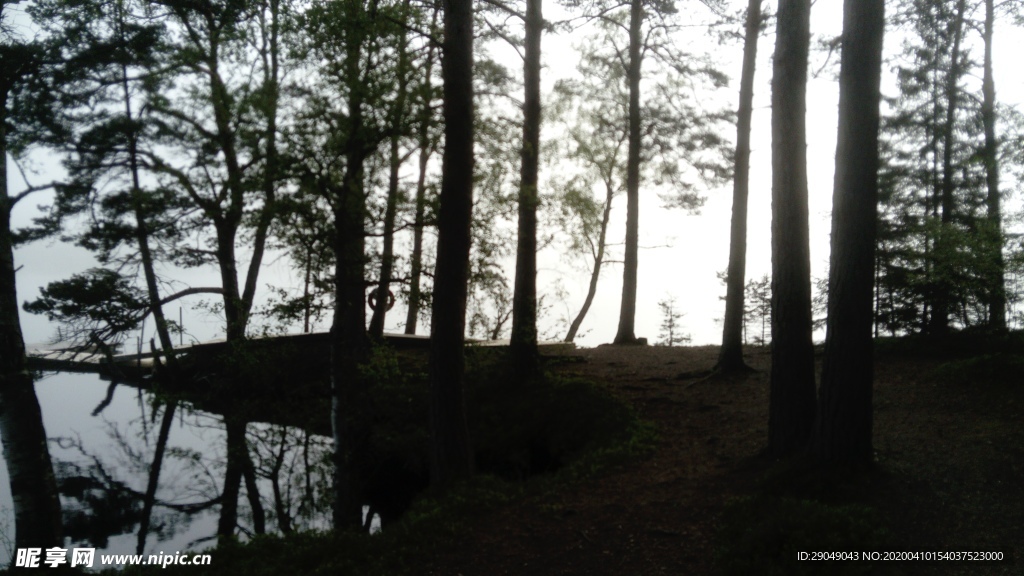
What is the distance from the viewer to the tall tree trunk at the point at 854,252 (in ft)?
20.6

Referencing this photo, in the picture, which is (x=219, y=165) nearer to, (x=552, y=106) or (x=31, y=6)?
(x=31, y=6)

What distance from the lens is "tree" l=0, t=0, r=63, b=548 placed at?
832 cm

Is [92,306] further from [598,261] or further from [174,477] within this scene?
[598,261]

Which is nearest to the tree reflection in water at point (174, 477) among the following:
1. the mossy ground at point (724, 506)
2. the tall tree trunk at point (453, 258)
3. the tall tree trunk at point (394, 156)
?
the tall tree trunk at point (453, 258)

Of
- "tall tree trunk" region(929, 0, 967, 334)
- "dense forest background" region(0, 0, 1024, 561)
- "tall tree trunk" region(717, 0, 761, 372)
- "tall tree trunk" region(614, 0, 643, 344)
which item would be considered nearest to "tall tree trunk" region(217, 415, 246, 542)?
"dense forest background" region(0, 0, 1024, 561)

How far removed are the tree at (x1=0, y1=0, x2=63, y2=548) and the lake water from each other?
6.12 ft

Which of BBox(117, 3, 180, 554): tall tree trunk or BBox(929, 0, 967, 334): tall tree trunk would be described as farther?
BBox(117, 3, 180, 554): tall tree trunk

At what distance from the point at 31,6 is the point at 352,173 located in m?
5.06

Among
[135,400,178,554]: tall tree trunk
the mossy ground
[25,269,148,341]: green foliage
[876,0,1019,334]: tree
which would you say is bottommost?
[135,400,178,554]: tall tree trunk

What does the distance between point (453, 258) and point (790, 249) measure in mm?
3860

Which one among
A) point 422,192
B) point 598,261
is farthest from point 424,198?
point 598,261

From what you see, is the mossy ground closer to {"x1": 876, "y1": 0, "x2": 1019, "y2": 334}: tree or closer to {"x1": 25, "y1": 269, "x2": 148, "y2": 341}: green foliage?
{"x1": 876, "y1": 0, "x2": 1019, "y2": 334}: tree

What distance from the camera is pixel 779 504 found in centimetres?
564

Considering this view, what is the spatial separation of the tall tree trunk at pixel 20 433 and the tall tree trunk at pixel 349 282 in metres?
3.55
